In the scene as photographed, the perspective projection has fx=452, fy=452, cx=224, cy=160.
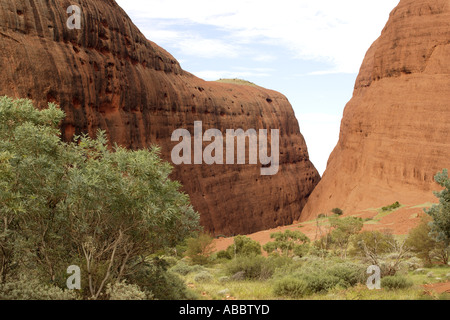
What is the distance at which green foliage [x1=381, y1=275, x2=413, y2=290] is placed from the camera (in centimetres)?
1301

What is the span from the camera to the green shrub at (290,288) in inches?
506

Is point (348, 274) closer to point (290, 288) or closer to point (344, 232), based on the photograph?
point (290, 288)

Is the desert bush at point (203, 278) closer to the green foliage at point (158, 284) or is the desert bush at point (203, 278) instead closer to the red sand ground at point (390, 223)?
the green foliage at point (158, 284)

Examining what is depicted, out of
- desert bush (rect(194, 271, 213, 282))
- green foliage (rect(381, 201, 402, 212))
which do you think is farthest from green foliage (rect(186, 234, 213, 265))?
green foliage (rect(381, 201, 402, 212))

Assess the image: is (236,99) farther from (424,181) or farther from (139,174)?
(139,174)

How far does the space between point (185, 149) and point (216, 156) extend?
210 inches

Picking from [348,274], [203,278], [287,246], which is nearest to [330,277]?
[348,274]

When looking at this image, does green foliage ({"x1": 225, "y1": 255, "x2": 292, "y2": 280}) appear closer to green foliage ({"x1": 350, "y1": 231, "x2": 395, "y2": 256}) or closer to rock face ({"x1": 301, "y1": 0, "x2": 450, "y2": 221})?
green foliage ({"x1": 350, "y1": 231, "x2": 395, "y2": 256})

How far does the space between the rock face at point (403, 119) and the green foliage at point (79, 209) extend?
3227 cm

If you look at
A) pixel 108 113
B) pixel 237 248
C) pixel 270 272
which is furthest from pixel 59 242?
pixel 108 113

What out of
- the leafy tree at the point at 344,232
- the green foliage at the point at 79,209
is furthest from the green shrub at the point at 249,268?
the leafy tree at the point at 344,232

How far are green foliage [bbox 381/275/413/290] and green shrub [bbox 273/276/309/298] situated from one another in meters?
2.29

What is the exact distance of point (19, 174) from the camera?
34.1 ft

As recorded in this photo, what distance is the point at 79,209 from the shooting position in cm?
1058
